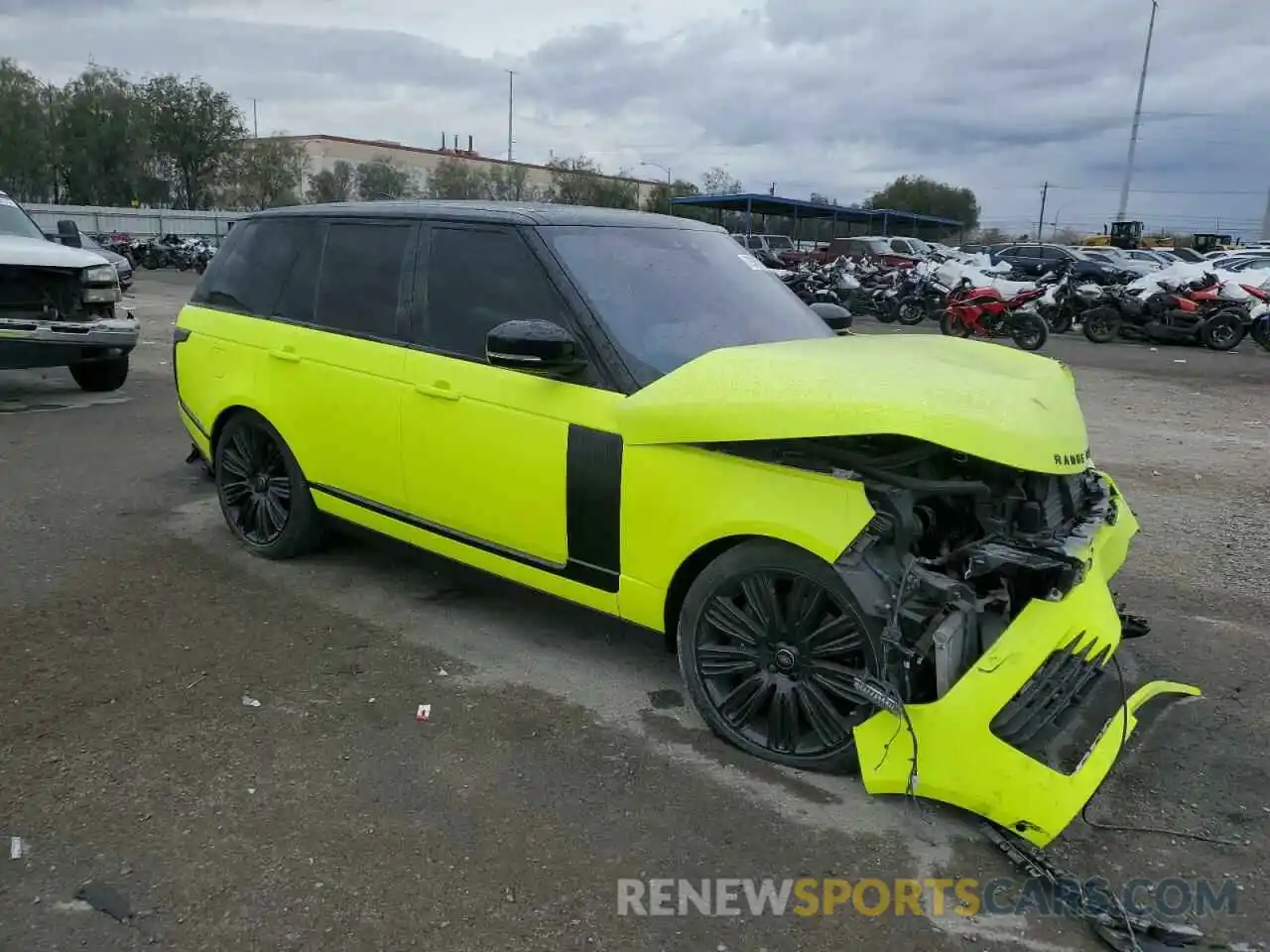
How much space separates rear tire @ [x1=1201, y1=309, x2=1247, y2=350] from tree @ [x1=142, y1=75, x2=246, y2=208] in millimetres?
56087

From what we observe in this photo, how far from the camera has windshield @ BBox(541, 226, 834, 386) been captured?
149 inches

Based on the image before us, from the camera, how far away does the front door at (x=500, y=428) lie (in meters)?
3.63

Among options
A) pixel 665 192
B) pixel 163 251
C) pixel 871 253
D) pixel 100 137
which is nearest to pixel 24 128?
pixel 100 137

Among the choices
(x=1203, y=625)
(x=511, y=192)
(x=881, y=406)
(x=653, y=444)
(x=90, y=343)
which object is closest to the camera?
(x=881, y=406)

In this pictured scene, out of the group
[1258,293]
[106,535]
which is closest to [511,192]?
[1258,293]

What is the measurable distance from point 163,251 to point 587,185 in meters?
26.4

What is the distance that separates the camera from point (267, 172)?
59.8 meters

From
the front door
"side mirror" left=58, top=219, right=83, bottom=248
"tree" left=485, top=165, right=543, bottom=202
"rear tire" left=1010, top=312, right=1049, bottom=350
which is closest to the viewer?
the front door

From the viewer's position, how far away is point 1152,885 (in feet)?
9.08

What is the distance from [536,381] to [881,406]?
138 cm

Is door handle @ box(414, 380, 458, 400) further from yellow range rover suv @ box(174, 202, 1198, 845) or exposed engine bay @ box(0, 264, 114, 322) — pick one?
exposed engine bay @ box(0, 264, 114, 322)

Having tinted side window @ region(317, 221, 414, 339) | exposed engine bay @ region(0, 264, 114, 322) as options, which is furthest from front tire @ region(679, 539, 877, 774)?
exposed engine bay @ region(0, 264, 114, 322)

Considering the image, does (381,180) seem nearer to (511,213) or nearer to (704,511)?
(511,213)

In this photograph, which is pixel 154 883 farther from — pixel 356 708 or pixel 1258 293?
pixel 1258 293
